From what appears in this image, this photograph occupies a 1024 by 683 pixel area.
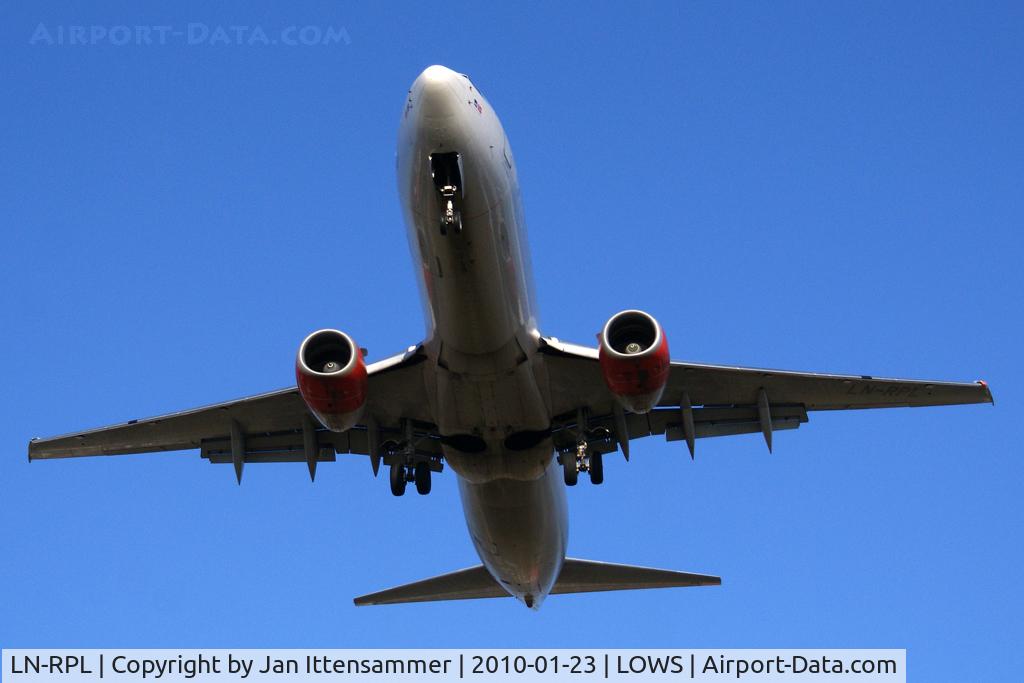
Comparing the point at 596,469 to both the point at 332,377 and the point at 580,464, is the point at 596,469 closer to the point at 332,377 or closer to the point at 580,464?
the point at 580,464

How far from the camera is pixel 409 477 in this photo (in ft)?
76.5

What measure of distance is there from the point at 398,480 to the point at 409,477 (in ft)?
0.71

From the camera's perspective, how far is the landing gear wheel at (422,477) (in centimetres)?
2347

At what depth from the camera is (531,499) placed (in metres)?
23.5

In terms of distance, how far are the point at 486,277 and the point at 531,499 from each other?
18.5 ft

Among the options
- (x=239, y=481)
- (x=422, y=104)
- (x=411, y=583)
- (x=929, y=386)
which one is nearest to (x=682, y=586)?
(x=411, y=583)

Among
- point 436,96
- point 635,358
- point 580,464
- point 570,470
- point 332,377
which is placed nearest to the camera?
point 436,96

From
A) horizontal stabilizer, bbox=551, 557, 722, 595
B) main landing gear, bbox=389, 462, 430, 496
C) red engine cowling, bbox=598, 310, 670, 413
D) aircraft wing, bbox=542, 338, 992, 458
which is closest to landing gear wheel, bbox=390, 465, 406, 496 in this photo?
main landing gear, bbox=389, 462, 430, 496

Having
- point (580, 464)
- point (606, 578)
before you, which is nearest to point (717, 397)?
point (580, 464)

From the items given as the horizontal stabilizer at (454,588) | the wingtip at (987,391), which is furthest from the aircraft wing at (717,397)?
the horizontal stabilizer at (454,588)

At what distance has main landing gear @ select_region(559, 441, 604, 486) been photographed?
22.4m

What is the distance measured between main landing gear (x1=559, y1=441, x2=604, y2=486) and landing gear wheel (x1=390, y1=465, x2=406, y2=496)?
2.88 meters

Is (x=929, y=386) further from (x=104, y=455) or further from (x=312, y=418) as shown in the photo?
(x=104, y=455)

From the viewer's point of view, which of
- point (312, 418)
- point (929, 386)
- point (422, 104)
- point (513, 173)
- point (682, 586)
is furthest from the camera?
point (682, 586)
